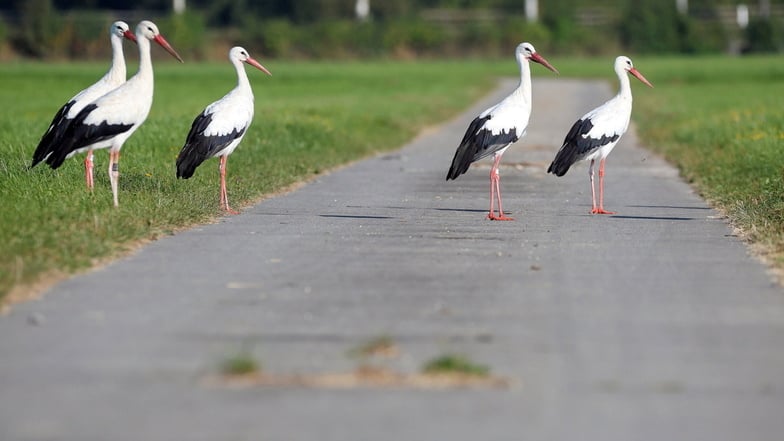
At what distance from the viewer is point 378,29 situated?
307 feet

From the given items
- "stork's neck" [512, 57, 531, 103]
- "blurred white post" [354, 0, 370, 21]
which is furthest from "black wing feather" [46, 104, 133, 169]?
"blurred white post" [354, 0, 370, 21]

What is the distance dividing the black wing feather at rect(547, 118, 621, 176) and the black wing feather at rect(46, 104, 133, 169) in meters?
4.49

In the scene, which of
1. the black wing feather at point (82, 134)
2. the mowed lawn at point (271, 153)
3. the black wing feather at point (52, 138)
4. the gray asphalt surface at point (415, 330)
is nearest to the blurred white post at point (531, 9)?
the mowed lawn at point (271, 153)

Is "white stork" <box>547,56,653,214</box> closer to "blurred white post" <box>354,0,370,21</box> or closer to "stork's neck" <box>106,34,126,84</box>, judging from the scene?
"stork's neck" <box>106,34,126,84</box>

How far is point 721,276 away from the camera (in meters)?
10.5

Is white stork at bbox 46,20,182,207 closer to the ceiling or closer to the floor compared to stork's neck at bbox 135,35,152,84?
closer to the floor

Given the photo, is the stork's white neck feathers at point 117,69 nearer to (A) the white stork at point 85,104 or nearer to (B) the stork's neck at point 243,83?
(A) the white stork at point 85,104

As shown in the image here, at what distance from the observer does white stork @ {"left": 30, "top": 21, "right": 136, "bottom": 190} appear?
14.8 m

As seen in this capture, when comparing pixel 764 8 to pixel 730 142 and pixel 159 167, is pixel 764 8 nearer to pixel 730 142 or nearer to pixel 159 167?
pixel 730 142

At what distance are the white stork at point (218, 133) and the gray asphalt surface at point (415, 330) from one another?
1.26 meters

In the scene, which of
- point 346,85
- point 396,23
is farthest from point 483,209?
point 396,23

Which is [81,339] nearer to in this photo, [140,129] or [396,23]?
[140,129]

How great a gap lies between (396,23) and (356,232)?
8173cm

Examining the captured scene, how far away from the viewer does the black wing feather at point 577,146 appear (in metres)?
15.7
